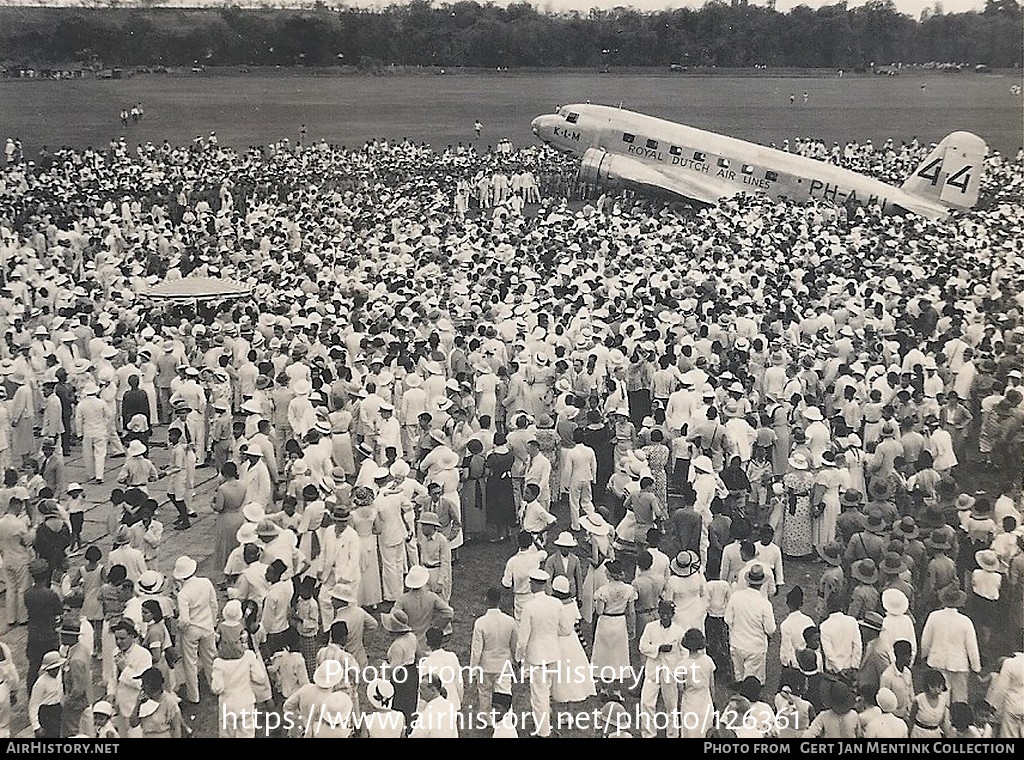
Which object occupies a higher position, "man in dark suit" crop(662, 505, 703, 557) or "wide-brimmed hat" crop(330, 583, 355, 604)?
"man in dark suit" crop(662, 505, 703, 557)

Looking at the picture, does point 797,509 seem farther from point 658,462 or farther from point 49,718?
point 49,718

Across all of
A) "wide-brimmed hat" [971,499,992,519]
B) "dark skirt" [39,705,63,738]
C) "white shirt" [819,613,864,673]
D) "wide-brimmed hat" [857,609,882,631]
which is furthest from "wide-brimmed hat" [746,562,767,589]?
"dark skirt" [39,705,63,738]

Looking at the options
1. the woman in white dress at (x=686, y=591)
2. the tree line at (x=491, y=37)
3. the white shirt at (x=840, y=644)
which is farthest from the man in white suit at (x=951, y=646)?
the tree line at (x=491, y=37)

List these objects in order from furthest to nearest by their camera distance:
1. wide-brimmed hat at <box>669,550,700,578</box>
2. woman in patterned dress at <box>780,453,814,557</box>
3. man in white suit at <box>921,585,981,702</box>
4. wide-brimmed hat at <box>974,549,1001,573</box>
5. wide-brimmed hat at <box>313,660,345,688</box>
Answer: woman in patterned dress at <box>780,453,814,557</box>, wide-brimmed hat at <box>974,549,1001,573</box>, wide-brimmed hat at <box>669,550,700,578</box>, man in white suit at <box>921,585,981,702</box>, wide-brimmed hat at <box>313,660,345,688</box>

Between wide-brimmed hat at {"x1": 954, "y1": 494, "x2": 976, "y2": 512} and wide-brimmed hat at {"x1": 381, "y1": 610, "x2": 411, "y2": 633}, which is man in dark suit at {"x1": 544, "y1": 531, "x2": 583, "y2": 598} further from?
wide-brimmed hat at {"x1": 954, "y1": 494, "x2": 976, "y2": 512}
